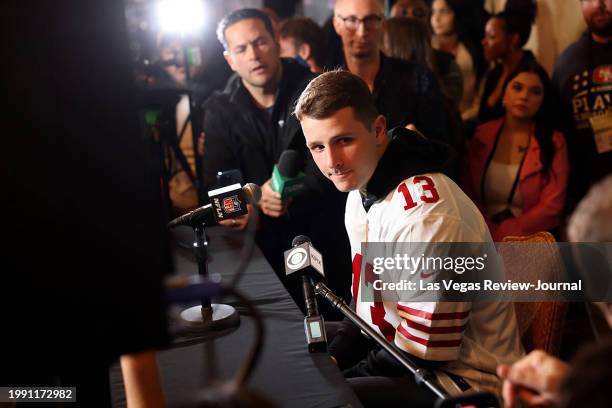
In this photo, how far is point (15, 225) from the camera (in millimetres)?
685

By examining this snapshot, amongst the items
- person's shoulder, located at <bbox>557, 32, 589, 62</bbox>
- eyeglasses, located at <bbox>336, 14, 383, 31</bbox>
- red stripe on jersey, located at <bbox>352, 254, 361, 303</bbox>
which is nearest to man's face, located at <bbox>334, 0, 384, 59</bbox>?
eyeglasses, located at <bbox>336, 14, 383, 31</bbox>

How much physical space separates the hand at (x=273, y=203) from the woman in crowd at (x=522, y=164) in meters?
1.09

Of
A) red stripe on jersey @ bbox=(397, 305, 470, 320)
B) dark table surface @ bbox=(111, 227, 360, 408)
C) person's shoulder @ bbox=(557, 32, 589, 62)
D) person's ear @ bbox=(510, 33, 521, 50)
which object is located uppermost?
person's ear @ bbox=(510, 33, 521, 50)

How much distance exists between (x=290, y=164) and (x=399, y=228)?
0.78m

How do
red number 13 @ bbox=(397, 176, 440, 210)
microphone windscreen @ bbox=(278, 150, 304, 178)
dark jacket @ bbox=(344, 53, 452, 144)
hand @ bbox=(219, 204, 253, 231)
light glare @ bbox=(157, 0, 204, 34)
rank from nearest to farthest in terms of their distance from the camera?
red number 13 @ bbox=(397, 176, 440, 210) < microphone windscreen @ bbox=(278, 150, 304, 178) < hand @ bbox=(219, 204, 253, 231) < dark jacket @ bbox=(344, 53, 452, 144) < light glare @ bbox=(157, 0, 204, 34)

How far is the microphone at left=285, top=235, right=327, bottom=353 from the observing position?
5.34 feet

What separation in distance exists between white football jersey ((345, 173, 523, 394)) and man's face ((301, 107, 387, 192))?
0.12 metres

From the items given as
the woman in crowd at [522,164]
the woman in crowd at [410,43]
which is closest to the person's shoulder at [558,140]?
the woman in crowd at [522,164]

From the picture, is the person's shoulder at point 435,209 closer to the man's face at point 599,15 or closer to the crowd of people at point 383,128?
the crowd of people at point 383,128

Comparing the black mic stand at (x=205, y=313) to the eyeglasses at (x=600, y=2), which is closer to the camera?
the black mic stand at (x=205, y=313)

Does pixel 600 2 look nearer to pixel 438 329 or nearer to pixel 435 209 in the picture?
pixel 435 209

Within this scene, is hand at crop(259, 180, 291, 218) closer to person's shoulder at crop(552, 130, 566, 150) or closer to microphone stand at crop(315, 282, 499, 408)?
microphone stand at crop(315, 282, 499, 408)

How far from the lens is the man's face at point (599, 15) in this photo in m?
3.08

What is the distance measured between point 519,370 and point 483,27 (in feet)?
13.8
